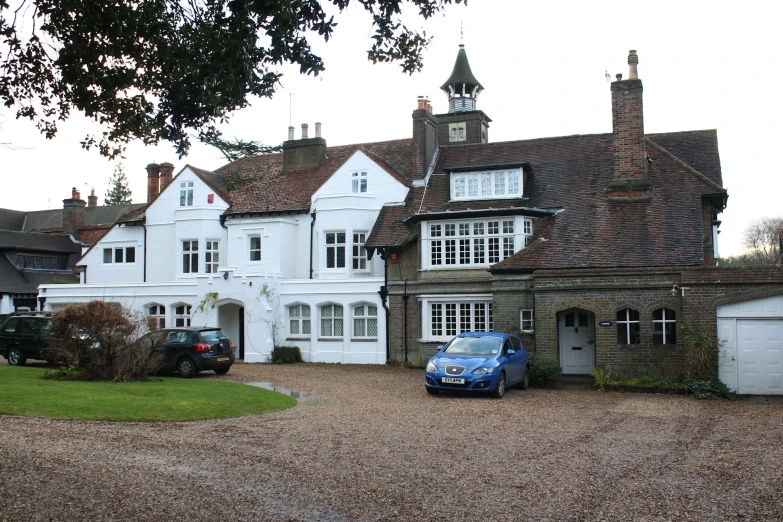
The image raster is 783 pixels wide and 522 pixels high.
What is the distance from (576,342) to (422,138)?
430 inches

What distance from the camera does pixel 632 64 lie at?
84.0ft

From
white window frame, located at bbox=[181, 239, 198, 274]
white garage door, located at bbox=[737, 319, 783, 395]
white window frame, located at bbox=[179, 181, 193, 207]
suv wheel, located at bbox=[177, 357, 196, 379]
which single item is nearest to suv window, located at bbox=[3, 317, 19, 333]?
suv wheel, located at bbox=[177, 357, 196, 379]

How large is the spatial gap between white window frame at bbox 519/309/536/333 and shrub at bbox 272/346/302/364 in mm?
9699

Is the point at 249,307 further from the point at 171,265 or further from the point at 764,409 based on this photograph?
the point at 764,409

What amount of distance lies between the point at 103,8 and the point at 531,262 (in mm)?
16253

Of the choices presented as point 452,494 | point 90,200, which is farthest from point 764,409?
point 90,200

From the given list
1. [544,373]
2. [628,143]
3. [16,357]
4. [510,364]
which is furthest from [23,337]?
[628,143]

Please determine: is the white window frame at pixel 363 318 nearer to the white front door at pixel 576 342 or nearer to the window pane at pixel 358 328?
the window pane at pixel 358 328

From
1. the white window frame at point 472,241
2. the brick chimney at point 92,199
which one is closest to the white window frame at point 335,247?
the white window frame at point 472,241

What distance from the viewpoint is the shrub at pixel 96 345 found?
18.5 meters

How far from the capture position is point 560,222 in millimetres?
24984

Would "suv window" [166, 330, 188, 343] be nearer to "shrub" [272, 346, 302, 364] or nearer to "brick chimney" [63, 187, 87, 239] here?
"shrub" [272, 346, 302, 364]

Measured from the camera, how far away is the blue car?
17672 mm

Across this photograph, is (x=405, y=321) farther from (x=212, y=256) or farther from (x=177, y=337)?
(x=212, y=256)
